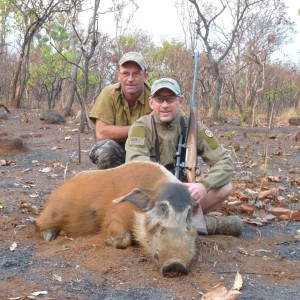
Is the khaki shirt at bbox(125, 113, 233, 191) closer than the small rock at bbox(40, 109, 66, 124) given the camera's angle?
Yes

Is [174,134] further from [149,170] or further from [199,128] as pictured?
[149,170]

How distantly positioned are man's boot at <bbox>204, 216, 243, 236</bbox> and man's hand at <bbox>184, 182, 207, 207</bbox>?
39cm

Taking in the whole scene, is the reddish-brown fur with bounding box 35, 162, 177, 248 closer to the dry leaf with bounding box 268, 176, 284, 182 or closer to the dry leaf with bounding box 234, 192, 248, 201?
the dry leaf with bounding box 234, 192, 248, 201

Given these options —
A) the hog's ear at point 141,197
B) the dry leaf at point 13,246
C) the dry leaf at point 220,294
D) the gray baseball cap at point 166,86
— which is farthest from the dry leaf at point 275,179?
the dry leaf at point 220,294

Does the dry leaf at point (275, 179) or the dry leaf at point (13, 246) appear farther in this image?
the dry leaf at point (275, 179)

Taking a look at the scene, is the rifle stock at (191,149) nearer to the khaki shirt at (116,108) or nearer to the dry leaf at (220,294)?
the khaki shirt at (116,108)

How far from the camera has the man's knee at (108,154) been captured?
17.3 feet

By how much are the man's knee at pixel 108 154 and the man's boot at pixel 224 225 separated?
1.29 m

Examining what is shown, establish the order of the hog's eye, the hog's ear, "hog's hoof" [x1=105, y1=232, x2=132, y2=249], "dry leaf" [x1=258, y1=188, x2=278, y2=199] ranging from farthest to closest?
1. "dry leaf" [x1=258, y1=188, x2=278, y2=199]
2. "hog's hoof" [x1=105, y1=232, x2=132, y2=249]
3. the hog's ear
4. the hog's eye

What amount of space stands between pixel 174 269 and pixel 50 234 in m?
1.46

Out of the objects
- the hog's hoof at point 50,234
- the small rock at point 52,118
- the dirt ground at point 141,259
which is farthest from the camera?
the small rock at point 52,118

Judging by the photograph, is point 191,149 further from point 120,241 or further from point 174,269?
point 174,269

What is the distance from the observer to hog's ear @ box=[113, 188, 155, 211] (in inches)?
146

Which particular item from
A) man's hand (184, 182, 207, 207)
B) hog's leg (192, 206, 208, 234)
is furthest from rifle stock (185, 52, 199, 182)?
hog's leg (192, 206, 208, 234)
